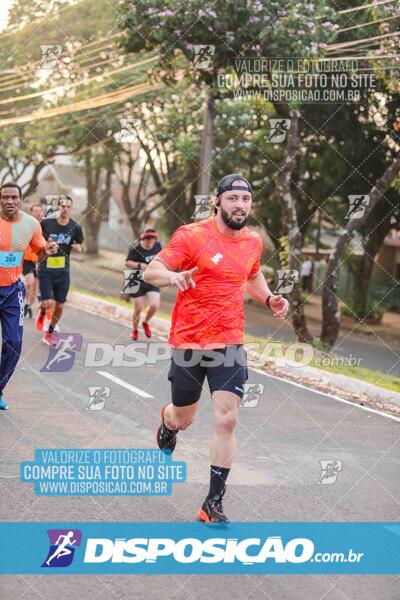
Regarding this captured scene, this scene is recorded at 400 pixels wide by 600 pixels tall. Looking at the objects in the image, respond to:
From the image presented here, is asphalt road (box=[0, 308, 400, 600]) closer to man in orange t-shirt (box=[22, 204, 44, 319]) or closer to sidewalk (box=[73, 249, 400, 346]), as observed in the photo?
man in orange t-shirt (box=[22, 204, 44, 319])

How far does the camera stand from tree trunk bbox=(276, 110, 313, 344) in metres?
18.6

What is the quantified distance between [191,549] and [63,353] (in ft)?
27.8

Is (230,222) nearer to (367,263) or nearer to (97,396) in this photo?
(97,396)

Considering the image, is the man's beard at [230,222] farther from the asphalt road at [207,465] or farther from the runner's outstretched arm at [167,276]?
the asphalt road at [207,465]

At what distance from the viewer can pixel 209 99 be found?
68.0 ft

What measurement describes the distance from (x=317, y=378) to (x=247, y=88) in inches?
244

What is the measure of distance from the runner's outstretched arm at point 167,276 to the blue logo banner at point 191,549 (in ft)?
4.69

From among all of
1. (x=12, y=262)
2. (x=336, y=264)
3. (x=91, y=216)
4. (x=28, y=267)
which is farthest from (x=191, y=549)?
(x=91, y=216)

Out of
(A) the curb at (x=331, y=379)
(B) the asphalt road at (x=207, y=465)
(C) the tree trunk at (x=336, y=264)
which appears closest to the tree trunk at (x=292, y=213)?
(C) the tree trunk at (x=336, y=264)

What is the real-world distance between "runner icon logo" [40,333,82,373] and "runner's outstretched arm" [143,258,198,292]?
621 cm

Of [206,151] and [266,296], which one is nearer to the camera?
[266,296]

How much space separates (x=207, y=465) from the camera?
816cm

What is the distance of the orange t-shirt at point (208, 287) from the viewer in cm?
671

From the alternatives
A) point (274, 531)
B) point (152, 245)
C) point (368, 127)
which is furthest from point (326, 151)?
point (274, 531)
